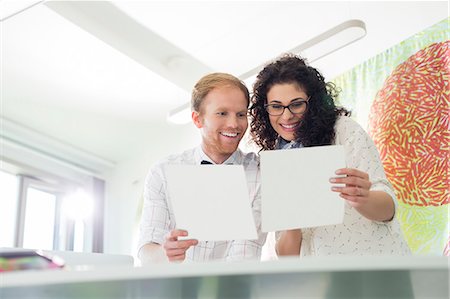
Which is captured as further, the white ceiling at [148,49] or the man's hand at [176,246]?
the white ceiling at [148,49]

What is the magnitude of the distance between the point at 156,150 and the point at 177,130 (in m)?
0.27

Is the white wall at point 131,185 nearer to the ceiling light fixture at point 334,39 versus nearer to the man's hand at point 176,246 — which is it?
the ceiling light fixture at point 334,39

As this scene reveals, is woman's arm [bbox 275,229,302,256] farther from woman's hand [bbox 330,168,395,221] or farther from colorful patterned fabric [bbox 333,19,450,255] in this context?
colorful patterned fabric [bbox 333,19,450,255]

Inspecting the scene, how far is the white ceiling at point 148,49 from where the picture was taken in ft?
11.0

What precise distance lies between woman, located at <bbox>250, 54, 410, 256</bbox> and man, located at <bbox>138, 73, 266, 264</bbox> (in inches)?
3.7

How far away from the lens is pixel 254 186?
1879 millimetres

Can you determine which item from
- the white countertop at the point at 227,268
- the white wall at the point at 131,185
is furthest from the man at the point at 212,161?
the white wall at the point at 131,185

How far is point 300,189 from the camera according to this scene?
1.35 metres

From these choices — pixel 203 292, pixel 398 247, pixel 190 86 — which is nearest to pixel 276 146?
pixel 398 247

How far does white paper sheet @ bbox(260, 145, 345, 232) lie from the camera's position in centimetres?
131

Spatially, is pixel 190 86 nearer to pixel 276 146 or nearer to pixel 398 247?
pixel 276 146

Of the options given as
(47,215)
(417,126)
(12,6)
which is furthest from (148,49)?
(47,215)

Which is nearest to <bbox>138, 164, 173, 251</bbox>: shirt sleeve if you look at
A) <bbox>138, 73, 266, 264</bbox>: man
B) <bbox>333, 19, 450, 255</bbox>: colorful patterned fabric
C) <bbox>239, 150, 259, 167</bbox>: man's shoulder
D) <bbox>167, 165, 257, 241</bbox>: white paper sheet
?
<bbox>138, 73, 266, 264</bbox>: man

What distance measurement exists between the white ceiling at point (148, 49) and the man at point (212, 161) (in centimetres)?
105
